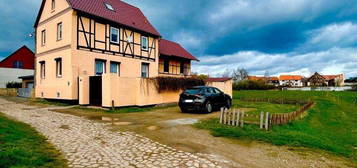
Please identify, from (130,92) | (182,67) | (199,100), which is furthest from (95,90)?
(182,67)

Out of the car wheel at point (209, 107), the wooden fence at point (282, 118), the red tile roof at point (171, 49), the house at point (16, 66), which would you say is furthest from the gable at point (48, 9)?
the house at point (16, 66)

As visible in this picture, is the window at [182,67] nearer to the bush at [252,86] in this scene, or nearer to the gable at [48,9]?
the gable at [48,9]

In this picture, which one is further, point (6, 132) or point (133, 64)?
point (133, 64)

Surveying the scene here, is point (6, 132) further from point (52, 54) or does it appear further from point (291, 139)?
point (52, 54)

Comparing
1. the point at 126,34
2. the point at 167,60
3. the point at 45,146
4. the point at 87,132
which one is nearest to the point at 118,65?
the point at 126,34

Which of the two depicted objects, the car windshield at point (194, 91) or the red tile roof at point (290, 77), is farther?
the red tile roof at point (290, 77)

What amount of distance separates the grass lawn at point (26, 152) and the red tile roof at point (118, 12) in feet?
41.5

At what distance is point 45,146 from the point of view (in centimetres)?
499

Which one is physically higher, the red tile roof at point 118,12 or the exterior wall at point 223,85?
the red tile roof at point 118,12

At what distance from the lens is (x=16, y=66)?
125ft

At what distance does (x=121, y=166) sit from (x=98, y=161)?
0.57 m

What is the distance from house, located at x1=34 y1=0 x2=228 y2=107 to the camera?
14.0 m

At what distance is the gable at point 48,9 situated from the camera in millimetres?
16438

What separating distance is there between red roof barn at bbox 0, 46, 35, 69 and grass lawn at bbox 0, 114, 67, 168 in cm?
4078
